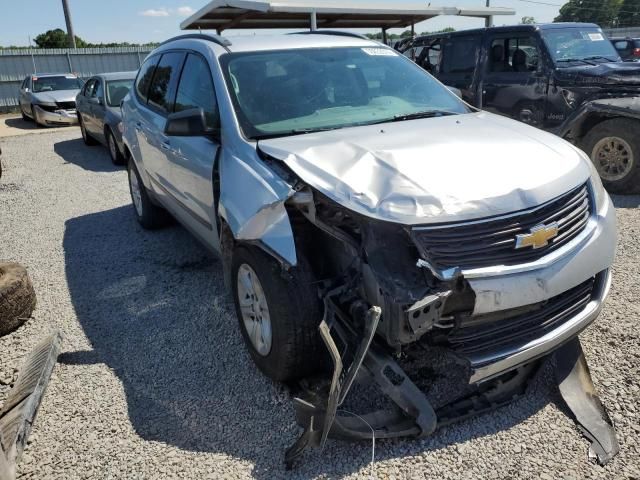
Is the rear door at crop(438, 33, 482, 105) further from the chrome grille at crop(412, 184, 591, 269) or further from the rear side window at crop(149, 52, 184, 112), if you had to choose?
the chrome grille at crop(412, 184, 591, 269)

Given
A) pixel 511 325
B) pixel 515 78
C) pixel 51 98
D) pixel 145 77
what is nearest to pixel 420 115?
pixel 511 325

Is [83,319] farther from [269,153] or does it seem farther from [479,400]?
[479,400]

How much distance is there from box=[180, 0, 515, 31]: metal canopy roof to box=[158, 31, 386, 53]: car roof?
5.47m

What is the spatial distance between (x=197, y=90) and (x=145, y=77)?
1.80m

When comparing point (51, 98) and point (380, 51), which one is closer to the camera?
→ point (380, 51)

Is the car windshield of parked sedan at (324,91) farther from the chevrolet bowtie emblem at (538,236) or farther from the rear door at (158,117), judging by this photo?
the chevrolet bowtie emblem at (538,236)

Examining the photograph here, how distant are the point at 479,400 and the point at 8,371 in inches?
114

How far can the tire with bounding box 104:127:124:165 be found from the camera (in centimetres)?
948

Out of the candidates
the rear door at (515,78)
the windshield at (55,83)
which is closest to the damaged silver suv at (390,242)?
the rear door at (515,78)

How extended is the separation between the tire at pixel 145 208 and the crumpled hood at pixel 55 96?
1113 centimetres

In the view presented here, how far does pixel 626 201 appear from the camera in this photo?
6.18 meters

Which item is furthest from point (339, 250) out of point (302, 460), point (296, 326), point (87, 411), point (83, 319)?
point (83, 319)

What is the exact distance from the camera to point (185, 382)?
3158 millimetres

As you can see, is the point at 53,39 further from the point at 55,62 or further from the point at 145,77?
Answer: the point at 145,77
